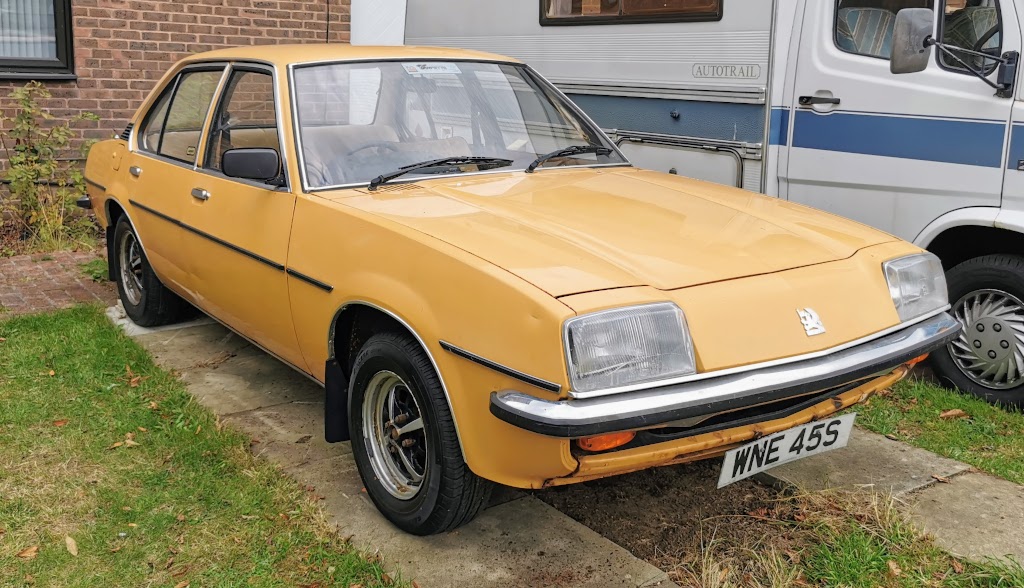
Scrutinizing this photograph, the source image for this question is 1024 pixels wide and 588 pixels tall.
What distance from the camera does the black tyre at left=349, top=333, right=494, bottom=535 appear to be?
295cm

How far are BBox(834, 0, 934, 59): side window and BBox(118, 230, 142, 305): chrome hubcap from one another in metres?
4.09

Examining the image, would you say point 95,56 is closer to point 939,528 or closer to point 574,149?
point 574,149

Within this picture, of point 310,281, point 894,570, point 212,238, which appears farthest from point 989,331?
point 212,238

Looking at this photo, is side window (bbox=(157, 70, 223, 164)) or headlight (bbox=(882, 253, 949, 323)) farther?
side window (bbox=(157, 70, 223, 164))

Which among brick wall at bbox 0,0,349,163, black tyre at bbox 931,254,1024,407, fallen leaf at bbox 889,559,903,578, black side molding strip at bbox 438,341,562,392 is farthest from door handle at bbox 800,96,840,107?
brick wall at bbox 0,0,349,163

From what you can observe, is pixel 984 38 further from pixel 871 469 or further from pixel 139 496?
pixel 139 496

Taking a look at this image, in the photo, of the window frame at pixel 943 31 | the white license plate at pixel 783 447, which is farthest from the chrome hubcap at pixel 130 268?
the window frame at pixel 943 31

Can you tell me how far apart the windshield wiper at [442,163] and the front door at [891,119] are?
6.59 ft

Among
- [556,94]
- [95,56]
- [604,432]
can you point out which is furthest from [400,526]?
[95,56]

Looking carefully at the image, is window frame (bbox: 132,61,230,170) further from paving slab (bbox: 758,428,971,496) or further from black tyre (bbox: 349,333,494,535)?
paving slab (bbox: 758,428,971,496)

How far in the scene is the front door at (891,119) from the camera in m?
4.51

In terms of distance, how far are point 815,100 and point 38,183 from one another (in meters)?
6.19

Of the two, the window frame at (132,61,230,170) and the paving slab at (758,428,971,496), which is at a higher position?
the window frame at (132,61,230,170)

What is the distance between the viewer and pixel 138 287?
18.6 ft
